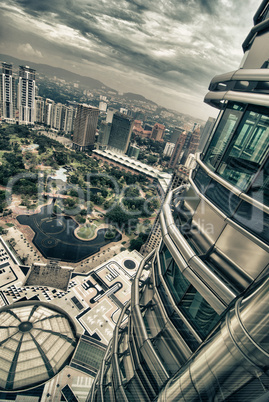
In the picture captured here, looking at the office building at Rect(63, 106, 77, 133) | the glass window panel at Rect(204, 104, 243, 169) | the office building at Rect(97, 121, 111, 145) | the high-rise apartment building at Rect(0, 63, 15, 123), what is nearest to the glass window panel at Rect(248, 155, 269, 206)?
the glass window panel at Rect(204, 104, 243, 169)

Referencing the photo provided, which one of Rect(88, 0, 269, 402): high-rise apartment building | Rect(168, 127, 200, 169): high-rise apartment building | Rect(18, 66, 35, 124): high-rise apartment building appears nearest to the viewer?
Rect(88, 0, 269, 402): high-rise apartment building

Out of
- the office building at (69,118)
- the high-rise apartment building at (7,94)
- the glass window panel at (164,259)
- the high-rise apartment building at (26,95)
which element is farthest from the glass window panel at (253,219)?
the office building at (69,118)

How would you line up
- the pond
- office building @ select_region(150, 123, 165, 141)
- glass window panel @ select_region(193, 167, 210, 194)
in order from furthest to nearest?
office building @ select_region(150, 123, 165, 141), the pond, glass window panel @ select_region(193, 167, 210, 194)

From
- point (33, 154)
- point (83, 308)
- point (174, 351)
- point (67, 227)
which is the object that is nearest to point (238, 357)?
point (174, 351)

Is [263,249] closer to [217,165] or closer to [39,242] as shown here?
[217,165]

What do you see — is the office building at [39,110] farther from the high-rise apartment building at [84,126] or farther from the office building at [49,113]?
the high-rise apartment building at [84,126]

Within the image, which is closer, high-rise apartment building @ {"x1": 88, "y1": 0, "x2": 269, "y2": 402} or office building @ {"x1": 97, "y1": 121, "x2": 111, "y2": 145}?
high-rise apartment building @ {"x1": 88, "y1": 0, "x2": 269, "y2": 402}

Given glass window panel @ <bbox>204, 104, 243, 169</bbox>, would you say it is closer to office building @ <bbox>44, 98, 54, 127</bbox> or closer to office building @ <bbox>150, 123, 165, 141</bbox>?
office building @ <bbox>44, 98, 54, 127</bbox>

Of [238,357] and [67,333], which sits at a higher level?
[238,357]
